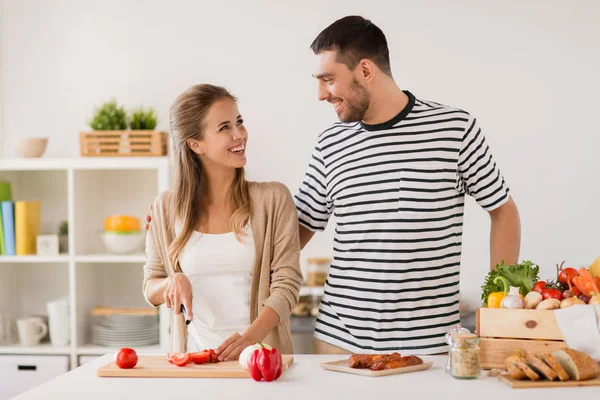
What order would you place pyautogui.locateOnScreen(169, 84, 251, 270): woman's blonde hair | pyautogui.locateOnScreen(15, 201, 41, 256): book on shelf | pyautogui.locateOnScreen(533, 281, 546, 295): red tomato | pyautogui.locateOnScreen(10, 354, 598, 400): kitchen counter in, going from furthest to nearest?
pyautogui.locateOnScreen(15, 201, 41, 256): book on shelf < pyautogui.locateOnScreen(169, 84, 251, 270): woman's blonde hair < pyautogui.locateOnScreen(533, 281, 546, 295): red tomato < pyautogui.locateOnScreen(10, 354, 598, 400): kitchen counter

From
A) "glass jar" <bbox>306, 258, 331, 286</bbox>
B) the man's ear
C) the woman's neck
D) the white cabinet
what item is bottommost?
the white cabinet

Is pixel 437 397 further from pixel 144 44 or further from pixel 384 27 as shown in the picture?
pixel 144 44

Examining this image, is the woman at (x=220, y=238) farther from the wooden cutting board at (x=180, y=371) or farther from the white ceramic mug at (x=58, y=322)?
the white ceramic mug at (x=58, y=322)

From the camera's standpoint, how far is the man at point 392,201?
2.23 meters

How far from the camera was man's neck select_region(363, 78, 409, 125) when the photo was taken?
90.5 inches

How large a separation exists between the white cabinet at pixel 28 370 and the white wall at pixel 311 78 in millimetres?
1065

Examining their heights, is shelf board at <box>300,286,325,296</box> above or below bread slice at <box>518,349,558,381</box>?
below

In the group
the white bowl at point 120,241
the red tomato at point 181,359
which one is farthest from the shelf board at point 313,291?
the red tomato at point 181,359

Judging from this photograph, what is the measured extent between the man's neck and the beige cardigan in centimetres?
37

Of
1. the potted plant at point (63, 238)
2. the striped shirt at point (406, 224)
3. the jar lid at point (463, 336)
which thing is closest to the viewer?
the jar lid at point (463, 336)

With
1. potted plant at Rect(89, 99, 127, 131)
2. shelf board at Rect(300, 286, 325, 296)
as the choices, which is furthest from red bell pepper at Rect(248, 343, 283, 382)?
potted plant at Rect(89, 99, 127, 131)

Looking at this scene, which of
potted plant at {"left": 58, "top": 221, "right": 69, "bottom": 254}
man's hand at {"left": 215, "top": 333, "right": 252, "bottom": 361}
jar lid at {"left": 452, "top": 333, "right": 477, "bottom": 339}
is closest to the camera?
jar lid at {"left": 452, "top": 333, "right": 477, "bottom": 339}

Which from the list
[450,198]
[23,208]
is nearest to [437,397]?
[450,198]

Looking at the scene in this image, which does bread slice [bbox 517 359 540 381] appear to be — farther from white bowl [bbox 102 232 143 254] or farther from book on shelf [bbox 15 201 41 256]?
book on shelf [bbox 15 201 41 256]
